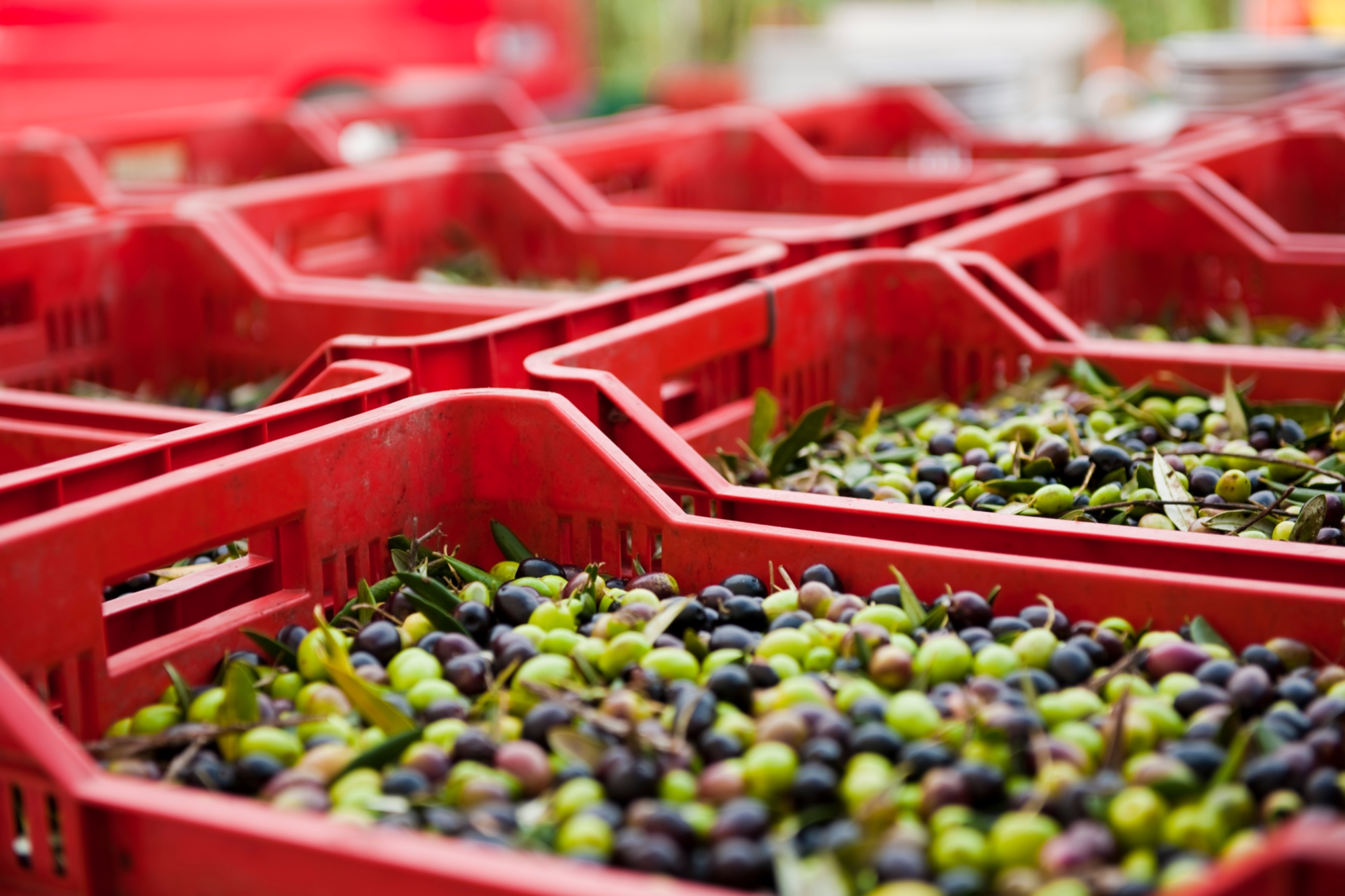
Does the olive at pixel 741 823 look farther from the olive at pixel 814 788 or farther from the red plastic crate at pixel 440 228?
the red plastic crate at pixel 440 228

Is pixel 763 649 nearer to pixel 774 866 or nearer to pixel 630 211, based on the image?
pixel 774 866

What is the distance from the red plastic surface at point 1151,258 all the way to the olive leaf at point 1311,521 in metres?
1.62

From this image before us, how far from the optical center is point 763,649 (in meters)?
2.07

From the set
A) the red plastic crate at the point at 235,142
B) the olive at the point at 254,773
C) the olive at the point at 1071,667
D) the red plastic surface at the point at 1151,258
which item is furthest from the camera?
the red plastic crate at the point at 235,142

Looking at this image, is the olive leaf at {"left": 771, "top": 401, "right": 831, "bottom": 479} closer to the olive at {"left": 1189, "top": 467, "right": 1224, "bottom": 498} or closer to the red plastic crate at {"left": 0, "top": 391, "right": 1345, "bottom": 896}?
the red plastic crate at {"left": 0, "top": 391, "right": 1345, "bottom": 896}

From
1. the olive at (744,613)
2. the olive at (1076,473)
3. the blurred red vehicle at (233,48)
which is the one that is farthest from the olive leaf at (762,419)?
the blurred red vehicle at (233,48)

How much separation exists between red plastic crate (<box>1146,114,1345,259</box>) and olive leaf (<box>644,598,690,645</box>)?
11.5ft

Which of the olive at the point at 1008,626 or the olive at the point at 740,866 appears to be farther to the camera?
the olive at the point at 1008,626

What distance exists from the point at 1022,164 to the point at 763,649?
426 cm

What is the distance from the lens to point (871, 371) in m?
3.66

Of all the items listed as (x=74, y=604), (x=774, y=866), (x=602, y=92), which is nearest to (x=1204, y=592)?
(x=774, y=866)

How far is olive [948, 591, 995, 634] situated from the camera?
2.13m

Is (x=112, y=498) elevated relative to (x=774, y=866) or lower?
elevated

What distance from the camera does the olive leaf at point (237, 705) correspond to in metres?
1.94
